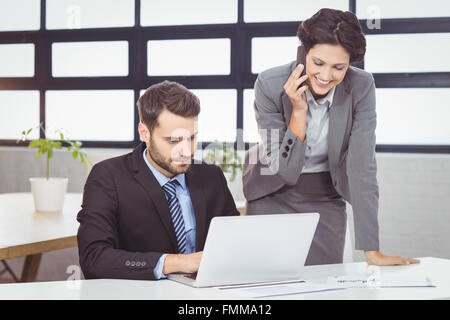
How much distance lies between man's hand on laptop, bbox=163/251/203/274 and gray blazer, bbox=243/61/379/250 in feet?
1.98

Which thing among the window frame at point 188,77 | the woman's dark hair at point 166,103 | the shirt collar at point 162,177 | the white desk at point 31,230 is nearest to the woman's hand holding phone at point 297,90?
the woman's dark hair at point 166,103

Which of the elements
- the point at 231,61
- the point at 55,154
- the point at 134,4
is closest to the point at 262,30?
the point at 231,61

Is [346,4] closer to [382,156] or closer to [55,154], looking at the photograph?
[382,156]

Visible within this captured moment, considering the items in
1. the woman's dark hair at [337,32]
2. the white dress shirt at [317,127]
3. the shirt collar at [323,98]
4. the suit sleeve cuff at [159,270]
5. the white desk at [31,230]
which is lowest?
the white desk at [31,230]

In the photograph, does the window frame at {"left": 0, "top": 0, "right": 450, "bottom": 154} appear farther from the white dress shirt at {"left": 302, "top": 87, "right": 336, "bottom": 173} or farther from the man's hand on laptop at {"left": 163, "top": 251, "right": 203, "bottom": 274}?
the man's hand on laptop at {"left": 163, "top": 251, "right": 203, "bottom": 274}

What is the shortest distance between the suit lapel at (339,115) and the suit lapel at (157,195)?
0.62 metres

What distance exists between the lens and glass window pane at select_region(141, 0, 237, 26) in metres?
4.64

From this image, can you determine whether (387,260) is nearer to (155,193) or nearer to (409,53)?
(155,193)

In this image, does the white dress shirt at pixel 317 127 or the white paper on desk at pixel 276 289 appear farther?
the white dress shirt at pixel 317 127

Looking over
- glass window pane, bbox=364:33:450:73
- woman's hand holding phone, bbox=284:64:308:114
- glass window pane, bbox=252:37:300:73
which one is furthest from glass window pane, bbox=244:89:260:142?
woman's hand holding phone, bbox=284:64:308:114

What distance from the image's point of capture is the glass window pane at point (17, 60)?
203 inches

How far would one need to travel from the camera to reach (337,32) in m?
1.86

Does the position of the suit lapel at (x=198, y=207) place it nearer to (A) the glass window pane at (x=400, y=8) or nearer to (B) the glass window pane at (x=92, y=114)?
(A) the glass window pane at (x=400, y=8)

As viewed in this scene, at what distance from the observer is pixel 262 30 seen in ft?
15.0
